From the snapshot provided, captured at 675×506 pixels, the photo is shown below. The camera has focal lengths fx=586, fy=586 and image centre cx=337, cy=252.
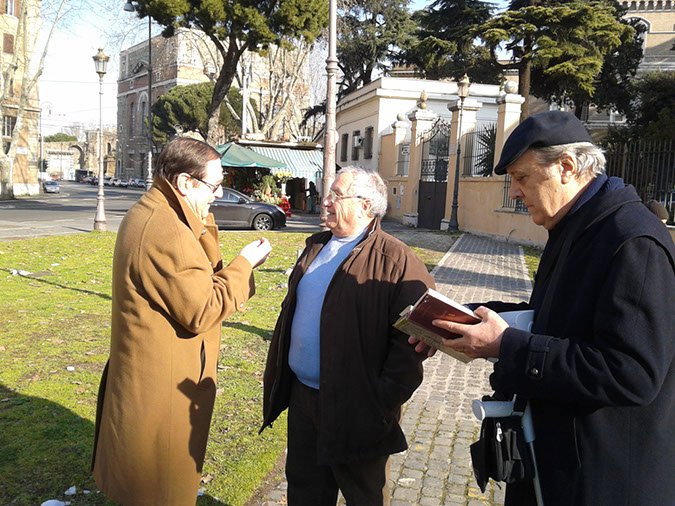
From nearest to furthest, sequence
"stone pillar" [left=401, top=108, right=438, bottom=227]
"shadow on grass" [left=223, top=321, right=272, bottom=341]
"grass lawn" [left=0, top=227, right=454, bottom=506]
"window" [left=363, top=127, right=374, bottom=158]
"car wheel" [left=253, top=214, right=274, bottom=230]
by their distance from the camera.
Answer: "grass lawn" [left=0, top=227, right=454, bottom=506], "shadow on grass" [left=223, top=321, right=272, bottom=341], "car wheel" [left=253, top=214, right=274, bottom=230], "stone pillar" [left=401, top=108, right=438, bottom=227], "window" [left=363, top=127, right=374, bottom=158]

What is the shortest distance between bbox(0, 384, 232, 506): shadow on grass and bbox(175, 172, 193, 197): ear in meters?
1.99

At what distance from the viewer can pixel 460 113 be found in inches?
802

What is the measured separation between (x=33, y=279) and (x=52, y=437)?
255 inches

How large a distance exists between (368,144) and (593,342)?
33010 mm

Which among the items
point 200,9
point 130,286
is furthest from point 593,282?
point 200,9

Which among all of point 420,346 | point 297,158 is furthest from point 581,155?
point 297,158

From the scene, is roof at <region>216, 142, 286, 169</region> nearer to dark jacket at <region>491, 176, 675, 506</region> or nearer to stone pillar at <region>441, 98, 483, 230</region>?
stone pillar at <region>441, 98, 483, 230</region>

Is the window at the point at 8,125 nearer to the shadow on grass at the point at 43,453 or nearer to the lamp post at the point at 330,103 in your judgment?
the lamp post at the point at 330,103

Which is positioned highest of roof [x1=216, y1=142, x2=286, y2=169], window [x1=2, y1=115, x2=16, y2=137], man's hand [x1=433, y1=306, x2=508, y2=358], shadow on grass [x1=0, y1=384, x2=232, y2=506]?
window [x1=2, y1=115, x2=16, y2=137]

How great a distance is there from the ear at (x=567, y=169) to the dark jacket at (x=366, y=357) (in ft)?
3.08

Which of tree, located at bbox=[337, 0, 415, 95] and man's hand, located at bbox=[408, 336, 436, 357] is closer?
man's hand, located at bbox=[408, 336, 436, 357]

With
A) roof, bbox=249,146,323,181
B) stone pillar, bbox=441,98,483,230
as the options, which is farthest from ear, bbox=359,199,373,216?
roof, bbox=249,146,323,181

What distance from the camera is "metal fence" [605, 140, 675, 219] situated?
12422mm

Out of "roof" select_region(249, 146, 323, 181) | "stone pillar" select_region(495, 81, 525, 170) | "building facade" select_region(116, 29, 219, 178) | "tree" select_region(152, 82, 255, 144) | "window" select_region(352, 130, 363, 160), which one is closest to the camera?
"stone pillar" select_region(495, 81, 525, 170)
